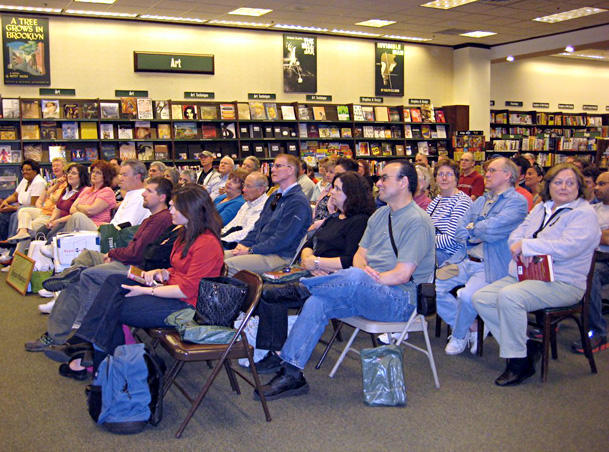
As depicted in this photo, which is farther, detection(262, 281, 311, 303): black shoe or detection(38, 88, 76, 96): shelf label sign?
detection(38, 88, 76, 96): shelf label sign

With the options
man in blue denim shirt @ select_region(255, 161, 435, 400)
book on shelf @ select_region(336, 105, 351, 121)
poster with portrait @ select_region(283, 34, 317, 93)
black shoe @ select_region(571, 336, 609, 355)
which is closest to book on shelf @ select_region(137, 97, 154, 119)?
poster with portrait @ select_region(283, 34, 317, 93)

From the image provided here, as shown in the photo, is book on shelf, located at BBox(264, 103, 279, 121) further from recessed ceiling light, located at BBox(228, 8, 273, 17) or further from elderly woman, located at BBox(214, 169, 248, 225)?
elderly woman, located at BBox(214, 169, 248, 225)

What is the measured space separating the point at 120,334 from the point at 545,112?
1386 cm

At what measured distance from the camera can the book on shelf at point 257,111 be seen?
11.1 metres

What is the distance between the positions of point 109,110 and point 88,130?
47cm

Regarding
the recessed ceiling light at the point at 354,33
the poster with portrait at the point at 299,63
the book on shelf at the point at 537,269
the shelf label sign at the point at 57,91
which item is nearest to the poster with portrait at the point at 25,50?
the shelf label sign at the point at 57,91

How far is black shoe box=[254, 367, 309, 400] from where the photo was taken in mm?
3643

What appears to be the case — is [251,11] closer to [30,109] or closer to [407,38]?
[30,109]

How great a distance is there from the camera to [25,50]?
373 inches

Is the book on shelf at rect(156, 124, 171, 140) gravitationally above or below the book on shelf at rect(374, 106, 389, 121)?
below

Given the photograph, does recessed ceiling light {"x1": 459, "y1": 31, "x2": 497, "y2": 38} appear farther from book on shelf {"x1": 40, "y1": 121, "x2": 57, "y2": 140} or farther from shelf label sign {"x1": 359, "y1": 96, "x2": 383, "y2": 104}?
book on shelf {"x1": 40, "y1": 121, "x2": 57, "y2": 140}

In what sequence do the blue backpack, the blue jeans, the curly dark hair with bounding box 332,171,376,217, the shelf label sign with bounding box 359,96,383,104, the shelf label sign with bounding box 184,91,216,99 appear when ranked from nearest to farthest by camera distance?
the blue backpack → the blue jeans → the curly dark hair with bounding box 332,171,376,217 → the shelf label sign with bounding box 184,91,216,99 → the shelf label sign with bounding box 359,96,383,104

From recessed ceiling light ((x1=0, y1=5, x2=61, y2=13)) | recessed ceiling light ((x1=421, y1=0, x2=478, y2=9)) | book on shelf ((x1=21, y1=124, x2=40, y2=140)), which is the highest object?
recessed ceiling light ((x1=421, y1=0, x2=478, y2=9))

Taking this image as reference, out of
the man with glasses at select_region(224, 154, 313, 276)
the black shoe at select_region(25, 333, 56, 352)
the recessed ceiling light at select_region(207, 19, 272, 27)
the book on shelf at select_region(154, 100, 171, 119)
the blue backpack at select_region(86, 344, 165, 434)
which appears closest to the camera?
the blue backpack at select_region(86, 344, 165, 434)
